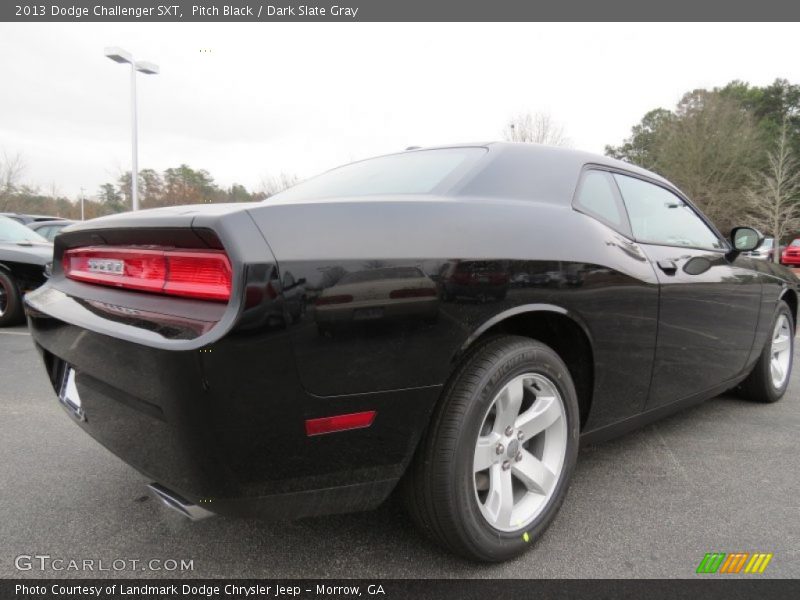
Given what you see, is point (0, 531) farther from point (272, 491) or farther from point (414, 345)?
point (414, 345)

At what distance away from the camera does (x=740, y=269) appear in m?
2.94

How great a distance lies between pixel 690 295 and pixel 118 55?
15.8 metres

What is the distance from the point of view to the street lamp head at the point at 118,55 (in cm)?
1327

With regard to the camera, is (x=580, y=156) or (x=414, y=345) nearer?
(x=414, y=345)

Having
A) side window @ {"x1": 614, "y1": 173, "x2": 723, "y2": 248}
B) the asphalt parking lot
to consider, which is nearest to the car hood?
the asphalt parking lot

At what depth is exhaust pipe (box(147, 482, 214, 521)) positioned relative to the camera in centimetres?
135

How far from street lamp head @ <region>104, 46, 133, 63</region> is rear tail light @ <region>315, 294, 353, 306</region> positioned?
15.6 meters

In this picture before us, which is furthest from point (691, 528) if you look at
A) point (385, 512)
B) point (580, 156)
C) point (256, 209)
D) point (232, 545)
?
point (256, 209)

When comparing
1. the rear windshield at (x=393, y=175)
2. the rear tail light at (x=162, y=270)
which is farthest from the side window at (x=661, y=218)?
the rear tail light at (x=162, y=270)

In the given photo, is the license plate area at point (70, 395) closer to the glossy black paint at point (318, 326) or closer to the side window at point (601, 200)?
the glossy black paint at point (318, 326)

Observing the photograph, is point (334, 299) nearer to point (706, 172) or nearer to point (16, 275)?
point (16, 275)

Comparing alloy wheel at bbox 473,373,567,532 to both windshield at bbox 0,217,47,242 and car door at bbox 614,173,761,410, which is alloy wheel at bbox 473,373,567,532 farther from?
windshield at bbox 0,217,47,242

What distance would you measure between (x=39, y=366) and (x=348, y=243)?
430 cm

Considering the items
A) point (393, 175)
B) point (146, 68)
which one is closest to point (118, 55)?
point (146, 68)
